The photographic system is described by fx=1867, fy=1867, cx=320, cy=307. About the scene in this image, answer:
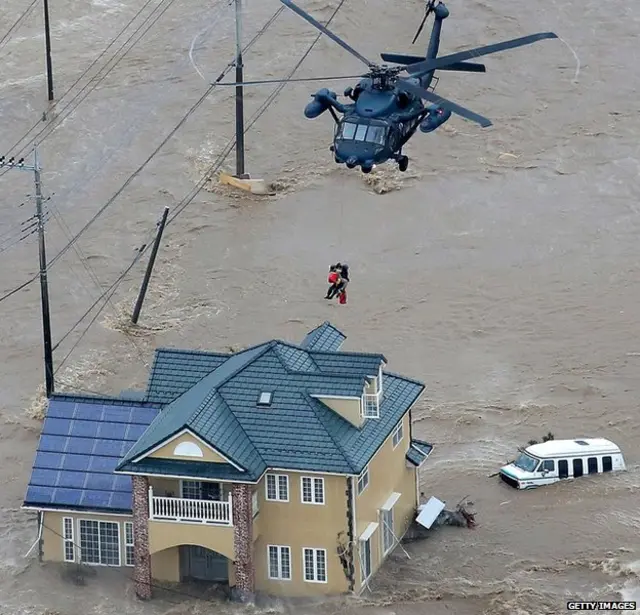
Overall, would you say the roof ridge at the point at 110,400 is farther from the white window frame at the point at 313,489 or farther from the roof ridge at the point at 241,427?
the white window frame at the point at 313,489

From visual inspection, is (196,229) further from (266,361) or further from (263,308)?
(266,361)

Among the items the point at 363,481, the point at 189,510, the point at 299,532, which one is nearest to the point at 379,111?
the point at 363,481

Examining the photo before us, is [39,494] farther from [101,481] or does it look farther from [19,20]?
[19,20]

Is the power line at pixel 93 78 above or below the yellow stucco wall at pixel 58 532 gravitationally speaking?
below

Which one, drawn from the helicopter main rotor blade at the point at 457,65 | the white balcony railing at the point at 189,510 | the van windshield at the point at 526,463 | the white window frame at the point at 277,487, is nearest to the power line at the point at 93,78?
the helicopter main rotor blade at the point at 457,65

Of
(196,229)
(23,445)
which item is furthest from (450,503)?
(196,229)

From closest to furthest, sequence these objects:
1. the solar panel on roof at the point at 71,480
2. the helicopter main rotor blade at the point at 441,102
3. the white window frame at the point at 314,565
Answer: the helicopter main rotor blade at the point at 441,102
the white window frame at the point at 314,565
the solar panel on roof at the point at 71,480

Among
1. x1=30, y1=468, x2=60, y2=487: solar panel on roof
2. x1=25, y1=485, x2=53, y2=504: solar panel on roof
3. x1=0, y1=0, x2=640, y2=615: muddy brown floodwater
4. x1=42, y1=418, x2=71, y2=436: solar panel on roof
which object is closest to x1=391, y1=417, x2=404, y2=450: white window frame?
x1=0, y1=0, x2=640, y2=615: muddy brown floodwater
